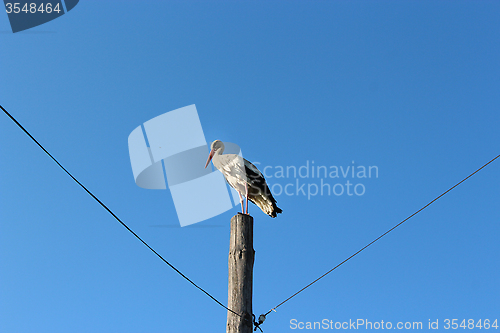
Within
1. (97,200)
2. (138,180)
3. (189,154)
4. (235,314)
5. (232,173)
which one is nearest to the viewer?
(97,200)

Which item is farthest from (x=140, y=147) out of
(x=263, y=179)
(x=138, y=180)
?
(x=263, y=179)

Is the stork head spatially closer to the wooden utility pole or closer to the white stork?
the white stork

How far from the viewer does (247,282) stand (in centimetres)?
438

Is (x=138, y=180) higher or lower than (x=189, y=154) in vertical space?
lower

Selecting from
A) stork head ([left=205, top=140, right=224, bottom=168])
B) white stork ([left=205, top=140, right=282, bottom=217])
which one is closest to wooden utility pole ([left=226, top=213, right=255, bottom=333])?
white stork ([left=205, top=140, right=282, bottom=217])

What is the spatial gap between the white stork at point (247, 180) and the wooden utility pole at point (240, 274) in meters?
2.14

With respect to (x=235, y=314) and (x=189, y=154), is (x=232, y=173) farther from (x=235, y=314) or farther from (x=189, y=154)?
(x=235, y=314)

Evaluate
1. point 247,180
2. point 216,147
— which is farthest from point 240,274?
point 216,147

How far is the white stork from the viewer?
687cm

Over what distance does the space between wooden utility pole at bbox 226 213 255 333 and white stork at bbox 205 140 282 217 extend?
2.14m

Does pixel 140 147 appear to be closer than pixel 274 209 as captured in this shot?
No

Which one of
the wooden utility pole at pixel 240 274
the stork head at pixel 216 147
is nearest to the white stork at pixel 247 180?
the stork head at pixel 216 147

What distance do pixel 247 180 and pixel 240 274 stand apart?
2.78m

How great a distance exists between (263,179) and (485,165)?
3.19 meters
